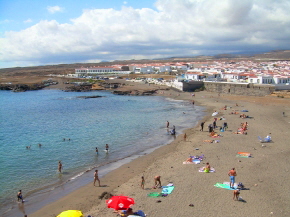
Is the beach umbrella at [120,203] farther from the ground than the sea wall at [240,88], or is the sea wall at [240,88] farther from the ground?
the sea wall at [240,88]

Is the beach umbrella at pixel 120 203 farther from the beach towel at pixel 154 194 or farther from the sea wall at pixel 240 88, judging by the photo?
the sea wall at pixel 240 88

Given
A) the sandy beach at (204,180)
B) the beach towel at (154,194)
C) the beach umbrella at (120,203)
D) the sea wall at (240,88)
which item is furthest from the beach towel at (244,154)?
the sea wall at (240,88)

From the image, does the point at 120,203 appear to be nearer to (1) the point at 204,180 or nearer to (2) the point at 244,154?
(1) the point at 204,180

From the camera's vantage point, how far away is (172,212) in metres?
12.4

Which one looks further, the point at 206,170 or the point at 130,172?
the point at 130,172

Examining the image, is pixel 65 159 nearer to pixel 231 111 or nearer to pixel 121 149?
pixel 121 149

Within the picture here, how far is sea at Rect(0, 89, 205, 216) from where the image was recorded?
1805cm

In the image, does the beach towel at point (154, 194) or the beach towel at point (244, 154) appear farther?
the beach towel at point (244, 154)

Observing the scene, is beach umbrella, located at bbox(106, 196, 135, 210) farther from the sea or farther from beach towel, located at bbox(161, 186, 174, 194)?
the sea

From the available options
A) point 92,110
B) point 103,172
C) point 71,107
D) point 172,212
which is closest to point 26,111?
point 71,107

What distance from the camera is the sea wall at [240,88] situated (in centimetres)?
5228

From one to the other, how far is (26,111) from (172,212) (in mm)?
42415

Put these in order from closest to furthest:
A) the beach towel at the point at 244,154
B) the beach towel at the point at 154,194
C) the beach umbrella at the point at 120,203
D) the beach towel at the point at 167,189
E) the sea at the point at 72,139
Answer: the beach umbrella at the point at 120,203
the beach towel at the point at 154,194
the beach towel at the point at 167,189
the sea at the point at 72,139
the beach towel at the point at 244,154

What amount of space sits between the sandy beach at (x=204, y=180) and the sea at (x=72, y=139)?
1.73 m
